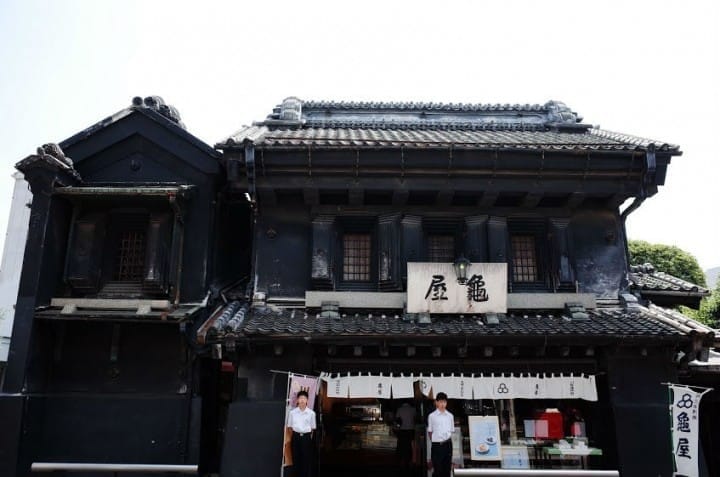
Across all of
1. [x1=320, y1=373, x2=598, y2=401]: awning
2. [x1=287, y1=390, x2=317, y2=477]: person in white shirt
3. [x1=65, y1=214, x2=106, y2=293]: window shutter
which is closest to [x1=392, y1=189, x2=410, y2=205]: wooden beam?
[x1=320, y1=373, x2=598, y2=401]: awning

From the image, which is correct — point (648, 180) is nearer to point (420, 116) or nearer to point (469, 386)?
point (469, 386)

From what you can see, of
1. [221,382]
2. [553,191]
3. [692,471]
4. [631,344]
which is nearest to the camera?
[692,471]

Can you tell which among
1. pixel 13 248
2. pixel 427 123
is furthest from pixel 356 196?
pixel 13 248

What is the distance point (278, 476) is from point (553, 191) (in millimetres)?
9486

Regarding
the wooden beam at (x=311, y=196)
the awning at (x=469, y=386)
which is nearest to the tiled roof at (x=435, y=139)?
the wooden beam at (x=311, y=196)

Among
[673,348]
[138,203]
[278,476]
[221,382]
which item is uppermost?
[138,203]

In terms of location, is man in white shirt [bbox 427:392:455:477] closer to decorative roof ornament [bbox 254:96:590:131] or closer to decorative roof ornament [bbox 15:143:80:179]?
decorative roof ornament [bbox 254:96:590:131]

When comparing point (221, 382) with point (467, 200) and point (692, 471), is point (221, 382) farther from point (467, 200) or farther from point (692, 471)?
point (692, 471)

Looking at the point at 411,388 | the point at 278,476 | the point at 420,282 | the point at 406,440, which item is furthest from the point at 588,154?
the point at 278,476

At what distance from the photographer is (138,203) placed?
12867 mm

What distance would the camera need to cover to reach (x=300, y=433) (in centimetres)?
1058

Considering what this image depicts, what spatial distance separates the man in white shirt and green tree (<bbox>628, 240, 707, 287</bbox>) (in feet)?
97.8

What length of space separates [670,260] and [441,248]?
100 ft

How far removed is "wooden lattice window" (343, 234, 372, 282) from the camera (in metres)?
13.4
